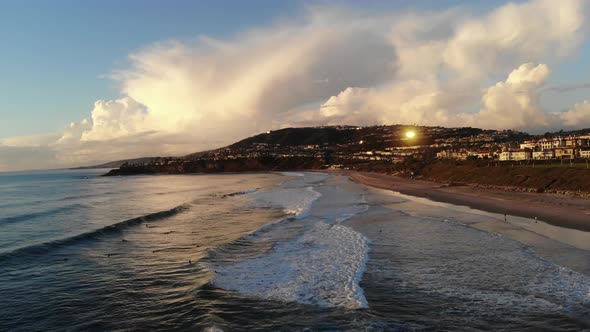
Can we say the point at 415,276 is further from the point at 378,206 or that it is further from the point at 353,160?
the point at 353,160

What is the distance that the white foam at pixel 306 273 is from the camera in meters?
13.6

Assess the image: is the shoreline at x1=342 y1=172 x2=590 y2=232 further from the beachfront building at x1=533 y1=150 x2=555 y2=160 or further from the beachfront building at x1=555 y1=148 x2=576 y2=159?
the beachfront building at x1=533 y1=150 x2=555 y2=160

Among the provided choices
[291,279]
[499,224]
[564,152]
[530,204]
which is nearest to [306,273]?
[291,279]

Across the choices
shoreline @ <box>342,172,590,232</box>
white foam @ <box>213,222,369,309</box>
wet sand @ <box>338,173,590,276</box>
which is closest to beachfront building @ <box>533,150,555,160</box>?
shoreline @ <box>342,172,590,232</box>

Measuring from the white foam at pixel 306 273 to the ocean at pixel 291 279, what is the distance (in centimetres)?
7

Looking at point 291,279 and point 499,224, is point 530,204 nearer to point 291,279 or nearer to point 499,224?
point 499,224

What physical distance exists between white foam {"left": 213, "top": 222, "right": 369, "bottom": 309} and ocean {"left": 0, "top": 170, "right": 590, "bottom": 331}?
0.23 ft

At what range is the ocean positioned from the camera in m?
11.5

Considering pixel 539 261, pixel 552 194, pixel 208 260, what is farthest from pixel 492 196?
pixel 208 260

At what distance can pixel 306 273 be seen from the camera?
16.4 meters

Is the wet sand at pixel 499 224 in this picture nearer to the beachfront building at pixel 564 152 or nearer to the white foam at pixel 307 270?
the white foam at pixel 307 270

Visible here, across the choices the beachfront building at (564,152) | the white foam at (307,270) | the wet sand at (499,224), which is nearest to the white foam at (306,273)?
the white foam at (307,270)

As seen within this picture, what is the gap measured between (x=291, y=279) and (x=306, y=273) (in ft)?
3.25

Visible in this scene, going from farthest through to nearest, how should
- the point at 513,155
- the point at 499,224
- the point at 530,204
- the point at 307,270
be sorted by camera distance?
the point at 513,155 < the point at 530,204 < the point at 499,224 < the point at 307,270
